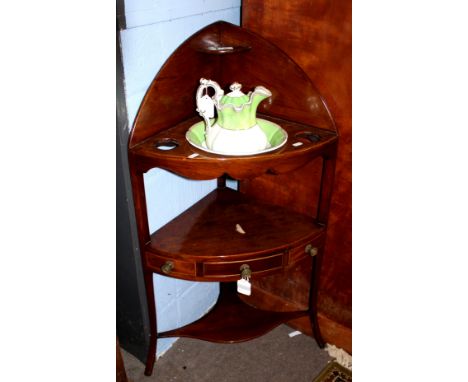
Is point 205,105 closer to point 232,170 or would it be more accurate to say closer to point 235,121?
point 235,121

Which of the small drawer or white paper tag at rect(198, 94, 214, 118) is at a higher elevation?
white paper tag at rect(198, 94, 214, 118)

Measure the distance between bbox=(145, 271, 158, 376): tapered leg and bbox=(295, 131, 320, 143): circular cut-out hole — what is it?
68 cm

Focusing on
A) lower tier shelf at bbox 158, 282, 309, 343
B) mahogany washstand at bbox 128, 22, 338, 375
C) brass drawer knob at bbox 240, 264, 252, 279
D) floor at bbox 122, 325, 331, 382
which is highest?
mahogany washstand at bbox 128, 22, 338, 375

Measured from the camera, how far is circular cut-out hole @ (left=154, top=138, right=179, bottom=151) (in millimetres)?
1405

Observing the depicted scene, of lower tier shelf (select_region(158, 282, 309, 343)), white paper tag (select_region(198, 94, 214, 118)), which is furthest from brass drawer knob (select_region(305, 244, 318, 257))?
white paper tag (select_region(198, 94, 214, 118))

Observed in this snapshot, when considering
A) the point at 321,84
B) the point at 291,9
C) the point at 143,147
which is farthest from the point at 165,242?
the point at 291,9

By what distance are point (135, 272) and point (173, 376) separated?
0.48 meters

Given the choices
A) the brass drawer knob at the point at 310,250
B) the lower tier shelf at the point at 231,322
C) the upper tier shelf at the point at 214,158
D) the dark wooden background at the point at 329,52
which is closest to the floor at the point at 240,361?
the lower tier shelf at the point at 231,322

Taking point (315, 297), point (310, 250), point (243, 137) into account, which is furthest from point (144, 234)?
point (315, 297)

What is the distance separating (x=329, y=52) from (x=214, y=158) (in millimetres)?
556

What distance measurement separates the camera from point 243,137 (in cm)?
138

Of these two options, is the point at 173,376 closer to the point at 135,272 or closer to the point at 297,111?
the point at 135,272

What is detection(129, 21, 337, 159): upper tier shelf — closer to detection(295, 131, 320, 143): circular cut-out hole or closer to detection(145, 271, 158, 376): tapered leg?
detection(295, 131, 320, 143): circular cut-out hole

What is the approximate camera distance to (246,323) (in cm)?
185
